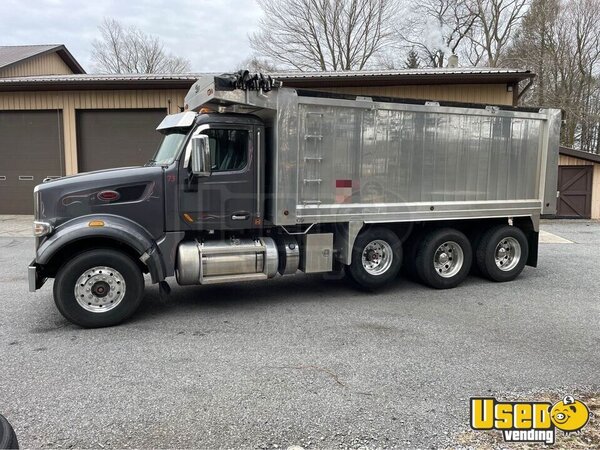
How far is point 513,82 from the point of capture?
14.4 metres

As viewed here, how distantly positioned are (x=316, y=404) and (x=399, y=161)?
162 inches

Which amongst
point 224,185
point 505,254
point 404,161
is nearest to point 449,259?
point 505,254

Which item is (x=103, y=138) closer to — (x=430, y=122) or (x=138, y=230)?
(x=138, y=230)

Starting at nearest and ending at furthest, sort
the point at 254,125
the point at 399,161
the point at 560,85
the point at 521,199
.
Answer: the point at 254,125 → the point at 399,161 → the point at 521,199 → the point at 560,85

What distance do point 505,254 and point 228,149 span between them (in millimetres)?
5045

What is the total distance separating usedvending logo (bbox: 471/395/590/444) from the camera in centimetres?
316

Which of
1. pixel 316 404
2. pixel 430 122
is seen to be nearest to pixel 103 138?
pixel 430 122

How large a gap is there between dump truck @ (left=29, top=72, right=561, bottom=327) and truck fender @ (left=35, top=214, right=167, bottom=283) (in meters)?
0.02

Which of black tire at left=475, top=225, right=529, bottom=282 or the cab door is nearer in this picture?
the cab door

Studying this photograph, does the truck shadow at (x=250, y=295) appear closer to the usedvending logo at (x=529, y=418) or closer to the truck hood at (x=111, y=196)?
the truck hood at (x=111, y=196)

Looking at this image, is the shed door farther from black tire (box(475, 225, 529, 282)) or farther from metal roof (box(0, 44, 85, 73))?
metal roof (box(0, 44, 85, 73))

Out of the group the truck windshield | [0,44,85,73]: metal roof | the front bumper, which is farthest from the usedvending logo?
[0,44,85,73]: metal roof

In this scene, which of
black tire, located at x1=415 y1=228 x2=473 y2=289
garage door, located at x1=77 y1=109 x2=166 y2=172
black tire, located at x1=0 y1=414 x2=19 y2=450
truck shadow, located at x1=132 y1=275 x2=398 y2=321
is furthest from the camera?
garage door, located at x1=77 y1=109 x2=166 y2=172

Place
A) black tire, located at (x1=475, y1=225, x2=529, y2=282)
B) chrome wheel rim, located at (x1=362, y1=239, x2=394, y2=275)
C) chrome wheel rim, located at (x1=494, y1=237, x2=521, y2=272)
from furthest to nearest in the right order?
chrome wheel rim, located at (x1=494, y1=237, x2=521, y2=272)
black tire, located at (x1=475, y1=225, x2=529, y2=282)
chrome wheel rim, located at (x1=362, y1=239, x2=394, y2=275)
